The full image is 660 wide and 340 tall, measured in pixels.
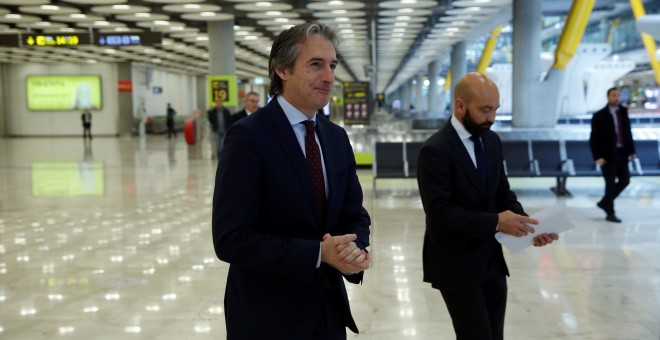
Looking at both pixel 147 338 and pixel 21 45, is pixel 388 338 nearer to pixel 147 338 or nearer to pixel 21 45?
pixel 147 338

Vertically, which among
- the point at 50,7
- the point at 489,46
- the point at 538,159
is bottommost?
the point at 538,159

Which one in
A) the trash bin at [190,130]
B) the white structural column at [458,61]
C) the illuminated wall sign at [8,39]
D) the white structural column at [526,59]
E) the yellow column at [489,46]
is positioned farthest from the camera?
the white structural column at [458,61]

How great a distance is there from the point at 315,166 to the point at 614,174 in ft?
28.9

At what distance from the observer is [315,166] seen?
2.35 meters

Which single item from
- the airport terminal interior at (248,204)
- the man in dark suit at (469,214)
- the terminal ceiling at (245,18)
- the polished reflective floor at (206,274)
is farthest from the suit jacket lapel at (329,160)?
the terminal ceiling at (245,18)

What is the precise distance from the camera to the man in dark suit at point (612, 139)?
977 centimetres

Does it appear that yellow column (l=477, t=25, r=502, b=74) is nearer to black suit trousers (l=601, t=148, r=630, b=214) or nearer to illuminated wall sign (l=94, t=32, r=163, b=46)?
illuminated wall sign (l=94, t=32, r=163, b=46)

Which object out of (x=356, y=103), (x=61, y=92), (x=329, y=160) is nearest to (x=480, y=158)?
(x=329, y=160)

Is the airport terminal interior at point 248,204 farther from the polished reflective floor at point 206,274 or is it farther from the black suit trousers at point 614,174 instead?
the black suit trousers at point 614,174

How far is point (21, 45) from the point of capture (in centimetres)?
2369

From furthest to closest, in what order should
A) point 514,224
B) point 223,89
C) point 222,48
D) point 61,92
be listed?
point 61,92, point 222,48, point 223,89, point 514,224

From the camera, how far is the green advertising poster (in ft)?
78.6

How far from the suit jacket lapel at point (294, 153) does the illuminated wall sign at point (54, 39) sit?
23130 millimetres

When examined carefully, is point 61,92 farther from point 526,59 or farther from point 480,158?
point 480,158
